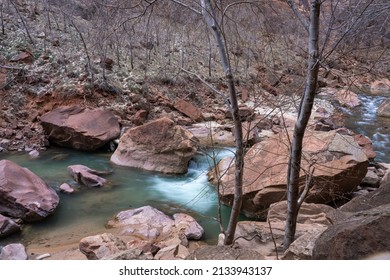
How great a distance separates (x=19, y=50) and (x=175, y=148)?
6.77 meters

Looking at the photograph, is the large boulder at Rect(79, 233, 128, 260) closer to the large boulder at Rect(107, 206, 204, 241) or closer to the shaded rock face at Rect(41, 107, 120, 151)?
the large boulder at Rect(107, 206, 204, 241)

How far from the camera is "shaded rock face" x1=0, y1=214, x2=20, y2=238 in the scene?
14.9 ft

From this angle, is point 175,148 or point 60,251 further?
point 175,148

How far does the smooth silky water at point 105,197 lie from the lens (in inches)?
191

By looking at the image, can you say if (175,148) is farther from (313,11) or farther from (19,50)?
(19,50)

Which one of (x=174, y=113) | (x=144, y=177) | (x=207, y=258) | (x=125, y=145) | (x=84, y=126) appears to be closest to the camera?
(x=207, y=258)

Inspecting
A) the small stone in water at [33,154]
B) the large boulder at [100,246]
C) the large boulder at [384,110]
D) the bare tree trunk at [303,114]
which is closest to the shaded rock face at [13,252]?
the large boulder at [100,246]

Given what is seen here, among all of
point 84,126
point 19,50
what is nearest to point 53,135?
point 84,126

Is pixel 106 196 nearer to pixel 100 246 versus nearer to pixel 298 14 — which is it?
pixel 100 246

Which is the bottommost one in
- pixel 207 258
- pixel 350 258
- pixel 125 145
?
pixel 125 145

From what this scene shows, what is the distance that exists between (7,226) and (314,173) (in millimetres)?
3985

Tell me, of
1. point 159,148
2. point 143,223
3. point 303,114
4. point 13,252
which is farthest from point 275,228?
point 159,148

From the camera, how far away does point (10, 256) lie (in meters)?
3.99

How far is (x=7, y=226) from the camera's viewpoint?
15.1 feet
